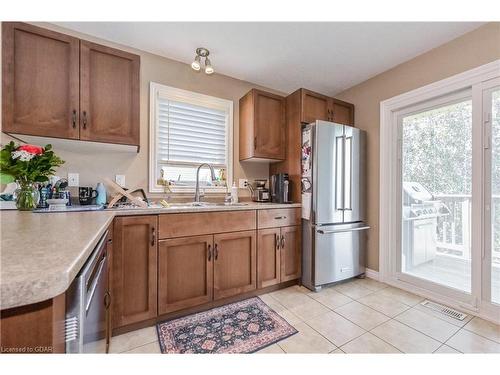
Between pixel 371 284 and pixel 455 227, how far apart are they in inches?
38.9

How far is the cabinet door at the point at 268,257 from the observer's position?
6.63 feet

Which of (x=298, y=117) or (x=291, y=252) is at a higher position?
(x=298, y=117)

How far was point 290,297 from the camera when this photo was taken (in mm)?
2035

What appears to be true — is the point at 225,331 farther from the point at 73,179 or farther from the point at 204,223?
the point at 73,179

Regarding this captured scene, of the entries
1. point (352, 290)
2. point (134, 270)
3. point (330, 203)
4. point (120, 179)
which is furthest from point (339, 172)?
point (120, 179)

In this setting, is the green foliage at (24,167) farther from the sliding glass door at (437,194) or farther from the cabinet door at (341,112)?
the sliding glass door at (437,194)

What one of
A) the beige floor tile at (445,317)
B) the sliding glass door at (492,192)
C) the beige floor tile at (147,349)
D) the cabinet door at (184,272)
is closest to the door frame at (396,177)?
the sliding glass door at (492,192)

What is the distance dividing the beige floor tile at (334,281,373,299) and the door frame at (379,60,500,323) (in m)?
0.35

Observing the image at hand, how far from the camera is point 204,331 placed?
1.52 m

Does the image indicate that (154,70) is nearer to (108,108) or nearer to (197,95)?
(197,95)

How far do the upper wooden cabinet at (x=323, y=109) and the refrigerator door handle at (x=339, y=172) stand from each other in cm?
40

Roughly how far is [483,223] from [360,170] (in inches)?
42.4

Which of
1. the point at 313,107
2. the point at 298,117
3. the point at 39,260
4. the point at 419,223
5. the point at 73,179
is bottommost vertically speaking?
the point at 419,223
